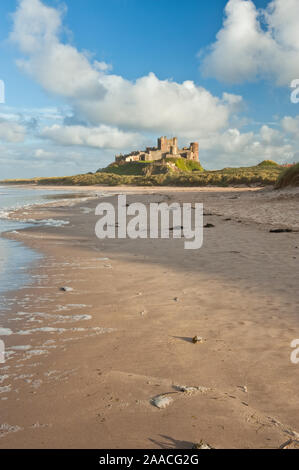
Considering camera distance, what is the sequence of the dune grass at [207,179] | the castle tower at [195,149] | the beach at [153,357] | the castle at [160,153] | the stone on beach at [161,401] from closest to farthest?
the beach at [153,357], the stone on beach at [161,401], the dune grass at [207,179], the castle at [160,153], the castle tower at [195,149]

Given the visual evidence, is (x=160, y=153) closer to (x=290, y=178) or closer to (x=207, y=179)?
(x=207, y=179)

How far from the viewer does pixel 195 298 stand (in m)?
4.79

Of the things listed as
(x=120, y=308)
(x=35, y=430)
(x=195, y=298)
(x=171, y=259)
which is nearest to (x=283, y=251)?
(x=171, y=259)

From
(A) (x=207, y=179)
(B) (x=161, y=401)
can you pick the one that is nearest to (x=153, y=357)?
(B) (x=161, y=401)

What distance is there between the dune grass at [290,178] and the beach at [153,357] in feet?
69.4

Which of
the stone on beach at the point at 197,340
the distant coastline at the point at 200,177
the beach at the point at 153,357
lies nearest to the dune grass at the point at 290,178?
the distant coastline at the point at 200,177

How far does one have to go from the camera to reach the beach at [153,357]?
2.11 meters

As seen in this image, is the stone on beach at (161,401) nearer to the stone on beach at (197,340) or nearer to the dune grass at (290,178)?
the stone on beach at (197,340)

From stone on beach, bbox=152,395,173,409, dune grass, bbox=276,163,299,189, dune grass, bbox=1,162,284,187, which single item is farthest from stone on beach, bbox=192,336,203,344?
dune grass, bbox=1,162,284,187

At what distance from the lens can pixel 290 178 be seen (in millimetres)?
26109

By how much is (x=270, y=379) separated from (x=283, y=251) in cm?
515

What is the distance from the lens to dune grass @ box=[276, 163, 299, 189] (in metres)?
25.4

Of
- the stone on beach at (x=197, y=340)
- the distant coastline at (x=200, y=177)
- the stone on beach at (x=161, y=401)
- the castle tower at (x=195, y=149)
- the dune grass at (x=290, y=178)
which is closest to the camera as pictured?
the stone on beach at (x=161, y=401)

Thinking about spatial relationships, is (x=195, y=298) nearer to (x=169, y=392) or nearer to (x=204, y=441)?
(x=169, y=392)
